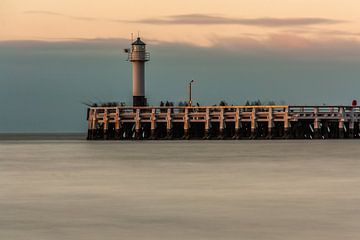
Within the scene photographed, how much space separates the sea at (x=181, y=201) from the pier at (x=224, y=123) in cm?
2944

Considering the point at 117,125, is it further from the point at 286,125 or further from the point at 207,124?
the point at 286,125

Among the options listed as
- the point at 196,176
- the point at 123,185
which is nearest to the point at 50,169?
the point at 196,176

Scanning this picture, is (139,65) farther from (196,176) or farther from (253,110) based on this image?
(196,176)

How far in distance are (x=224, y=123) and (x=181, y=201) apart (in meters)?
43.8

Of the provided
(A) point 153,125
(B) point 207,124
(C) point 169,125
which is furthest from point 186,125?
(A) point 153,125

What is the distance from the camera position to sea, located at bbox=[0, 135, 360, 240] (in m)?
15.1

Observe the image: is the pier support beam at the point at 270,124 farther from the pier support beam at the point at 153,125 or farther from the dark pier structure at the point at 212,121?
the pier support beam at the point at 153,125

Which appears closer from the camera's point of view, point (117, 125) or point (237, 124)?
point (237, 124)

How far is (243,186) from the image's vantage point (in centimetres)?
2305

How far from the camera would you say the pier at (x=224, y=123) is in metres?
61.9

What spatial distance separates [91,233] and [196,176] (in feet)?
39.5

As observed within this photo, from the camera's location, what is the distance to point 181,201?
63.4 ft

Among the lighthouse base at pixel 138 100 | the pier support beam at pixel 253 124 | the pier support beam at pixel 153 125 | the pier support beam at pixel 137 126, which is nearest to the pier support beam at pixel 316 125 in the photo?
the pier support beam at pixel 253 124

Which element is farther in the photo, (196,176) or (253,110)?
(253,110)
